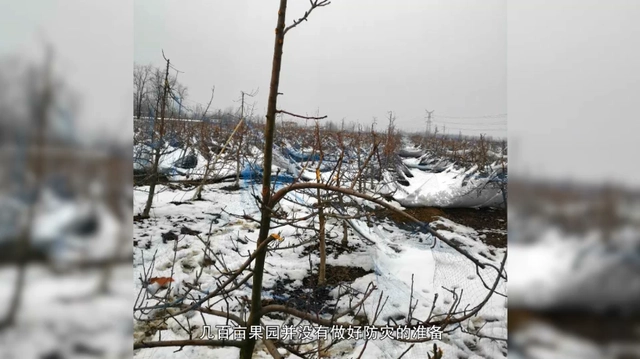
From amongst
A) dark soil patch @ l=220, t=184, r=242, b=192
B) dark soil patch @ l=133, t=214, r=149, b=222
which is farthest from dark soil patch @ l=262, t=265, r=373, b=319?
dark soil patch @ l=133, t=214, r=149, b=222

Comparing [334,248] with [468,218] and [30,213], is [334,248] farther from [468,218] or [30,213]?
[30,213]

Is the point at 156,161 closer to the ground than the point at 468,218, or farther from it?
farther from it

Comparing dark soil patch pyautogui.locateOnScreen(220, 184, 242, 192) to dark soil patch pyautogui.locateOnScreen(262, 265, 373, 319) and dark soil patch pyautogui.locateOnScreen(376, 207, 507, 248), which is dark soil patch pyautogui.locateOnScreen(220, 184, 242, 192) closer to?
dark soil patch pyautogui.locateOnScreen(262, 265, 373, 319)

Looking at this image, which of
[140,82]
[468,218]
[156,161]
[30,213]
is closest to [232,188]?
[156,161]

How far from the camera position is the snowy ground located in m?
1.24

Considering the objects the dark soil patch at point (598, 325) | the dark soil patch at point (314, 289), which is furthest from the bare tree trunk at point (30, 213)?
the dark soil patch at point (314, 289)

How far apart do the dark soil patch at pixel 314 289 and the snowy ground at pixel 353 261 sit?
20mm

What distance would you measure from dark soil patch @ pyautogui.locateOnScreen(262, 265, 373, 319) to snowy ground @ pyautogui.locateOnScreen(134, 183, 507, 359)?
20 mm

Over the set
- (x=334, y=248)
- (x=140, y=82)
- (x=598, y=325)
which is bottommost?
(x=334, y=248)

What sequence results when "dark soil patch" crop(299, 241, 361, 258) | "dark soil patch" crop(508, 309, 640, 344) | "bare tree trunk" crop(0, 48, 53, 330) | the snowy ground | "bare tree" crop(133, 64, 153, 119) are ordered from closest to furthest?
"bare tree trunk" crop(0, 48, 53, 330)
"dark soil patch" crop(508, 309, 640, 344)
"bare tree" crop(133, 64, 153, 119)
the snowy ground
"dark soil patch" crop(299, 241, 361, 258)

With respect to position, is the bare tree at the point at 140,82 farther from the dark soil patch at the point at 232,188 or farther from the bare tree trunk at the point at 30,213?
the bare tree trunk at the point at 30,213

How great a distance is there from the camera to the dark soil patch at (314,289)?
4.29ft

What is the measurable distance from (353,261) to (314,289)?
212 millimetres

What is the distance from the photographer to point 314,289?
133 cm
